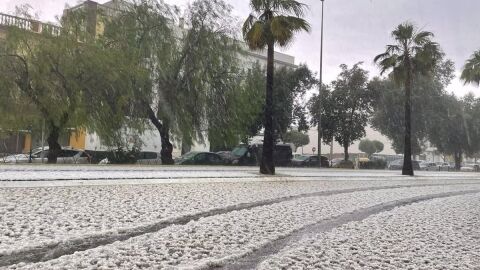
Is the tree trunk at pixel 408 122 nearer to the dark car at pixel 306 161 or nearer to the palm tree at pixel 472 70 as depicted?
the palm tree at pixel 472 70

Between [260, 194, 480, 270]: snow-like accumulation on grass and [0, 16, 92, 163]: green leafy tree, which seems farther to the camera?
[0, 16, 92, 163]: green leafy tree

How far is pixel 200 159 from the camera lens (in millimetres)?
31797

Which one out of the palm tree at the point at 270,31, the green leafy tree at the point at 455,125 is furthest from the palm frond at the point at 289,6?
the green leafy tree at the point at 455,125

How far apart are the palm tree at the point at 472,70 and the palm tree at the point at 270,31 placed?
15.8 metres

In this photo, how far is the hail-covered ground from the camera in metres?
5.22

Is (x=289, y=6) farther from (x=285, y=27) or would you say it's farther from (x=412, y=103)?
(x=412, y=103)

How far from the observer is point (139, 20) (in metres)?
28.5

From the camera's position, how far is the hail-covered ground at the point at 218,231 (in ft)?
17.1

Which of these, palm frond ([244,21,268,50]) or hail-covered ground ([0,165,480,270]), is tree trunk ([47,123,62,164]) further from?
hail-covered ground ([0,165,480,270])

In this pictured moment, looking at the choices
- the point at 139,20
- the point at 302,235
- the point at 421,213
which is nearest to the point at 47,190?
the point at 302,235

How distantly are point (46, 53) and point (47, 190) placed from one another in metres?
16.5

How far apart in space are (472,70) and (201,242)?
31.5 meters

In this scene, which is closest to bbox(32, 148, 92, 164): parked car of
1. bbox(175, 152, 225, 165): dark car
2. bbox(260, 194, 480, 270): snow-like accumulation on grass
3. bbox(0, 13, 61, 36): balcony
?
bbox(175, 152, 225, 165): dark car

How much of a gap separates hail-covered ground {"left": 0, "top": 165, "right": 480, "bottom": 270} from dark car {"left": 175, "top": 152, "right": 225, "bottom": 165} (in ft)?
63.9
